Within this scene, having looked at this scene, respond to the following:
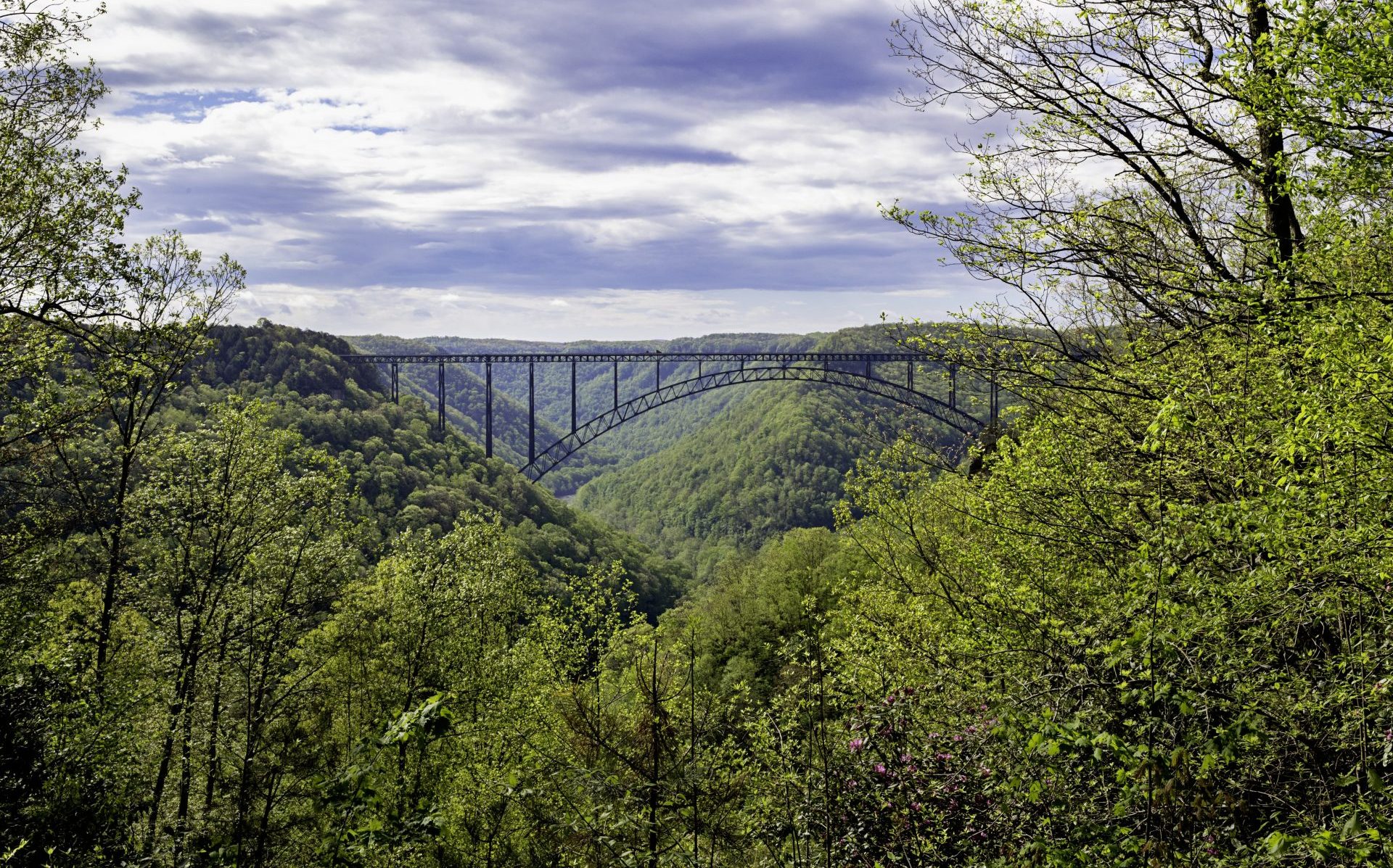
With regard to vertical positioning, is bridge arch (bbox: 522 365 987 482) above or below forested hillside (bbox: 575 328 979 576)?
above

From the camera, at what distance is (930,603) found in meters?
12.3

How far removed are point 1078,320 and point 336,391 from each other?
7193 centimetres

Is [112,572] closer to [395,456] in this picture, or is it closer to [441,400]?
[395,456]

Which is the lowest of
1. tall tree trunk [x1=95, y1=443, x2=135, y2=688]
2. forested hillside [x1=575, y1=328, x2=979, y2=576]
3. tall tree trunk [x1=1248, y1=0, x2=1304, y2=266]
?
forested hillside [x1=575, y1=328, x2=979, y2=576]

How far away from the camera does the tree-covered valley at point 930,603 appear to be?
3.85m

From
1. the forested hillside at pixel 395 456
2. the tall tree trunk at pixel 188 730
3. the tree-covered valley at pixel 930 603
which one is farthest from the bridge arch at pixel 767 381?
the tall tree trunk at pixel 188 730

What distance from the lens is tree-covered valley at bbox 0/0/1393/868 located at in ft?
12.6

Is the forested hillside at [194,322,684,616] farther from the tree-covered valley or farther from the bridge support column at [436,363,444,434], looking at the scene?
the tree-covered valley

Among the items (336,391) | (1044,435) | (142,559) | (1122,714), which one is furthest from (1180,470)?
(336,391)

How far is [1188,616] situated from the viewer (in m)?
3.85

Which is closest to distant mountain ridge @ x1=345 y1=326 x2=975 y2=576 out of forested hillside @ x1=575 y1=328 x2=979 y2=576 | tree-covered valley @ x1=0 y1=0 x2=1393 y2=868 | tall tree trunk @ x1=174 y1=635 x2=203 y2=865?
forested hillside @ x1=575 y1=328 x2=979 y2=576

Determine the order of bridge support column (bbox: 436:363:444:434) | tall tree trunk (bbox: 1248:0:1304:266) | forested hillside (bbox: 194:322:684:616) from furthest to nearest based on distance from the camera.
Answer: bridge support column (bbox: 436:363:444:434) < forested hillside (bbox: 194:322:684:616) < tall tree trunk (bbox: 1248:0:1304:266)

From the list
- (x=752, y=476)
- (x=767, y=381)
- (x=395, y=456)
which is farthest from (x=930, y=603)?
(x=752, y=476)

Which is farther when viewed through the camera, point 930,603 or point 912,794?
point 930,603
